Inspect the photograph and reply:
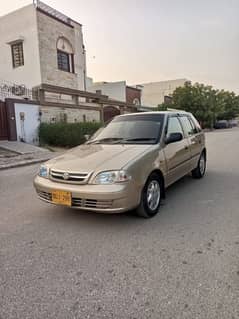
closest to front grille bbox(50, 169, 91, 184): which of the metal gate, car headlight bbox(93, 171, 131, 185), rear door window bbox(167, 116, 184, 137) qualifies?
car headlight bbox(93, 171, 131, 185)

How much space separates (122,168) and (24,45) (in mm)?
22062

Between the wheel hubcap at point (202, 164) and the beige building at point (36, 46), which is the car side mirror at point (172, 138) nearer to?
the wheel hubcap at point (202, 164)

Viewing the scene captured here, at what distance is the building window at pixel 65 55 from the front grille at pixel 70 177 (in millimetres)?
21901

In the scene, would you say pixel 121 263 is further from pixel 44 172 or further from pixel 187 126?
pixel 187 126

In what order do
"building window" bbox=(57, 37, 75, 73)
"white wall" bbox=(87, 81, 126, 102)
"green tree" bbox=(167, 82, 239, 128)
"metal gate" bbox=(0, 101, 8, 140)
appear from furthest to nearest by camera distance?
"green tree" bbox=(167, 82, 239, 128) < "white wall" bbox=(87, 81, 126, 102) < "building window" bbox=(57, 37, 75, 73) < "metal gate" bbox=(0, 101, 8, 140)

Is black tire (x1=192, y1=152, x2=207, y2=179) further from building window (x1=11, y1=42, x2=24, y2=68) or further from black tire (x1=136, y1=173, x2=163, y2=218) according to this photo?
building window (x1=11, y1=42, x2=24, y2=68)

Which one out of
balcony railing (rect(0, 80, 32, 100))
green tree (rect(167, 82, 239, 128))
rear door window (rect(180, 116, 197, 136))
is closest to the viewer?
rear door window (rect(180, 116, 197, 136))

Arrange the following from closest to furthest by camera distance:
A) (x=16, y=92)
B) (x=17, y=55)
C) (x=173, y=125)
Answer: (x=173, y=125)
(x=16, y=92)
(x=17, y=55)

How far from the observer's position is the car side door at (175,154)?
476cm

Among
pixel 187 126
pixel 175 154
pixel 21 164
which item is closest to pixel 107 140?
pixel 175 154

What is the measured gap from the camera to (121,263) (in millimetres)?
2891

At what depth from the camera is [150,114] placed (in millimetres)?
5277

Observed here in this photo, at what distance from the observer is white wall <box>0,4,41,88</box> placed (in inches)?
835

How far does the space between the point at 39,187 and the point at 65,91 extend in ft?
50.6
